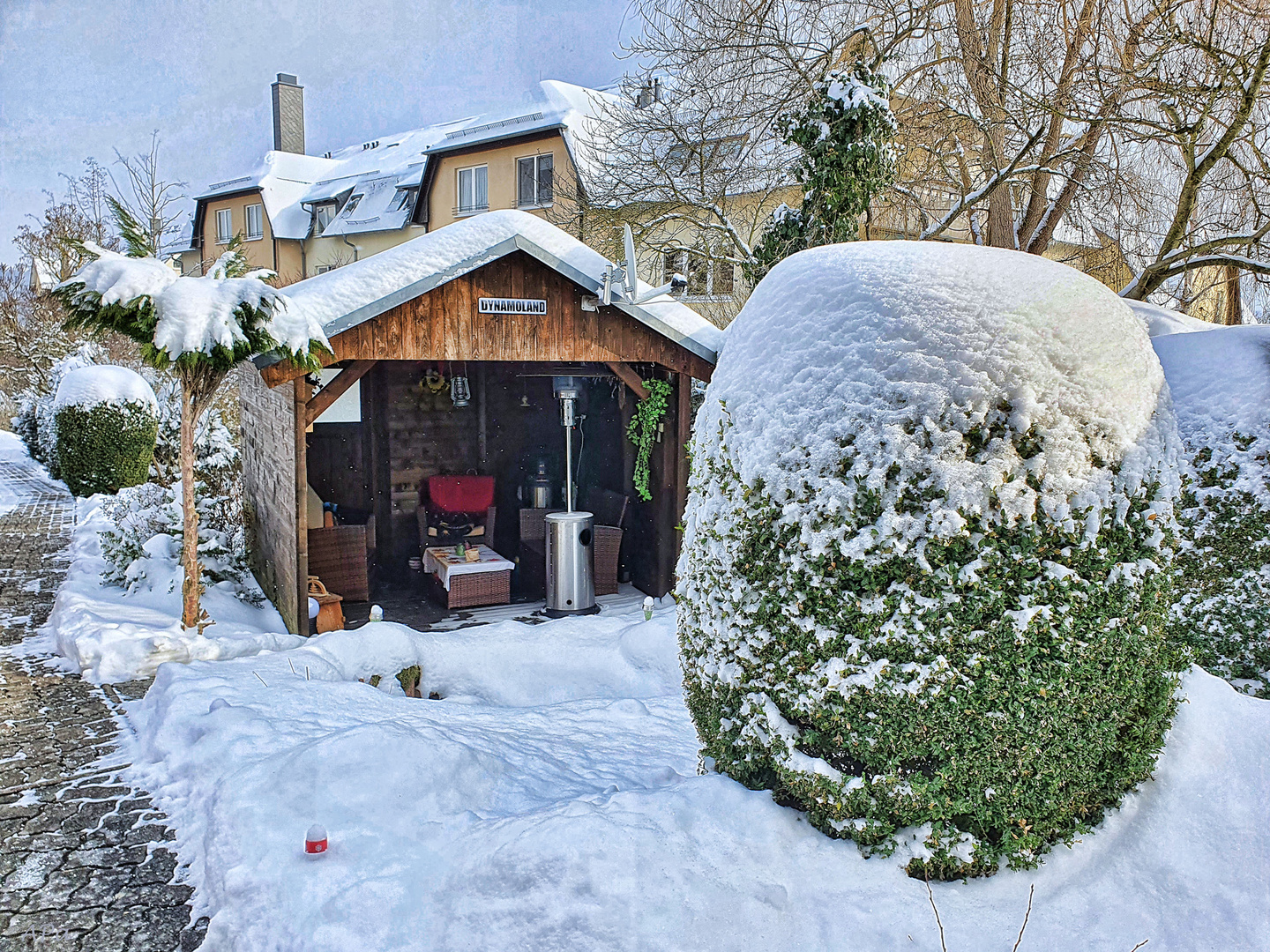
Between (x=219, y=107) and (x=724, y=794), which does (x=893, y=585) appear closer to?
(x=724, y=794)

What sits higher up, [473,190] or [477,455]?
[473,190]

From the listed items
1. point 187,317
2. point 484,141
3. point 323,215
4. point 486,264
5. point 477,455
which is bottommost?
point 477,455

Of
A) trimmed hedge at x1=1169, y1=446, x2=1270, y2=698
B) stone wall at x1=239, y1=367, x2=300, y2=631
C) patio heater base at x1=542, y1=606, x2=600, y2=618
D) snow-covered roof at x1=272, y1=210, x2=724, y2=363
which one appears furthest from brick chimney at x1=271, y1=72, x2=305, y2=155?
trimmed hedge at x1=1169, y1=446, x2=1270, y2=698

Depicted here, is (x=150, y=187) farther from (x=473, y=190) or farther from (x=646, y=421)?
(x=646, y=421)

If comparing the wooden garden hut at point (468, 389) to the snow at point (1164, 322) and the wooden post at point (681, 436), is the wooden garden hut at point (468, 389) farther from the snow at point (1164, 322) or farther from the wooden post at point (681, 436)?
the snow at point (1164, 322)

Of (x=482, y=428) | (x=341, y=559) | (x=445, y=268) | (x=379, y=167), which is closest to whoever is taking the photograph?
(x=445, y=268)

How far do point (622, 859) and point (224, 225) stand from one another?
111 feet

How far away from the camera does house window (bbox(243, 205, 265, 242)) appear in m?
29.8

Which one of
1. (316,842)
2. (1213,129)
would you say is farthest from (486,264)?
(1213,129)

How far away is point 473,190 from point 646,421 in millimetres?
17331

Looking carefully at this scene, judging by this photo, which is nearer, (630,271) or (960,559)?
(960,559)

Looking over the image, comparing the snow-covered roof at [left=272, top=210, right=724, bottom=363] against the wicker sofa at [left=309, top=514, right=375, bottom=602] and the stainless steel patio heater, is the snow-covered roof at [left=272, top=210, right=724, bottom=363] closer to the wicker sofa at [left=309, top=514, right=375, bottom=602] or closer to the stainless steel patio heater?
the stainless steel patio heater

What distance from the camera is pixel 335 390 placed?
26.3 feet

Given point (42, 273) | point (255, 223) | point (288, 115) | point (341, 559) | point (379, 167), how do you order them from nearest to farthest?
Result: point (341, 559) → point (42, 273) → point (379, 167) → point (255, 223) → point (288, 115)
